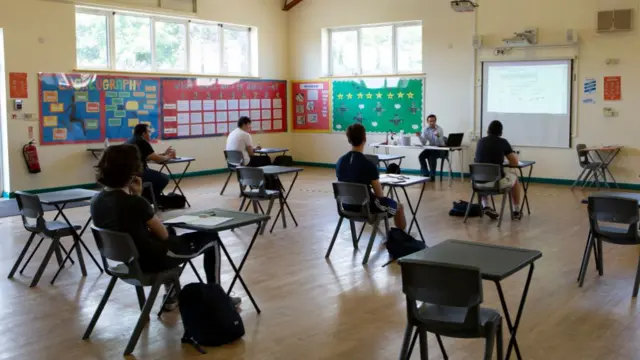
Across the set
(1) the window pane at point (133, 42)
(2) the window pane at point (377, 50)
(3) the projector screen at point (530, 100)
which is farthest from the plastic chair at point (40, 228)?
(2) the window pane at point (377, 50)

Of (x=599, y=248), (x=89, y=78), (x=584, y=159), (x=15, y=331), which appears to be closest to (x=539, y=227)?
(x=599, y=248)

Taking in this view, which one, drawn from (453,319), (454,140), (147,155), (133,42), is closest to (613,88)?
(454,140)

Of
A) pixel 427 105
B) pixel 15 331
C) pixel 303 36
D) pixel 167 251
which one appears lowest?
pixel 15 331

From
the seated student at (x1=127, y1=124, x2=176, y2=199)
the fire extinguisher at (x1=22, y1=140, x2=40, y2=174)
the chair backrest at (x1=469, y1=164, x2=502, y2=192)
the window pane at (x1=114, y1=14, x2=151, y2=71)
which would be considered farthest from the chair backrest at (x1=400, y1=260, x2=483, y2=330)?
the window pane at (x1=114, y1=14, x2=151, y2=71)

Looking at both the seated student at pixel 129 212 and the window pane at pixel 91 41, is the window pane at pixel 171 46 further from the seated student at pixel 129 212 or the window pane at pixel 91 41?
the seated student at pixel 129 212

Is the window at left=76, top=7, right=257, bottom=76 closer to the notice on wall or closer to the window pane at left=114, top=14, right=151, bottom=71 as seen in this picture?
the window pane at left=114, top=14, right=151, bottom=71

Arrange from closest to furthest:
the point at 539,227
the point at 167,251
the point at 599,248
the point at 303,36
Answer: the point at 167,251 → the point at 599,248 → the point at 539,227 → the point at 303,36

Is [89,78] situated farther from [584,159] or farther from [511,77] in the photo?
[584,159]

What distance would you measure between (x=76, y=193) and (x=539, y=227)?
15.7ft

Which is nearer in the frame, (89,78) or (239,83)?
(89,78)

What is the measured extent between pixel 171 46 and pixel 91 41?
1616mm

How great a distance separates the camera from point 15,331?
4.34m

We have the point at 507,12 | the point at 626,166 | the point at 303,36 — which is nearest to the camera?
the point at 626,166

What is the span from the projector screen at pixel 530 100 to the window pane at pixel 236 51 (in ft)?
15.4
